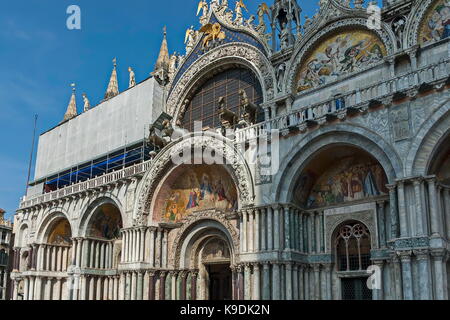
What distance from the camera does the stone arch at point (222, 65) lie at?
2138 centimetres

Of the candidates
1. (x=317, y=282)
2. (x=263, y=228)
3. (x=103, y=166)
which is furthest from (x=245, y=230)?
(x=103, y=166)

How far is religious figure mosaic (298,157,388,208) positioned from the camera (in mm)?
16391

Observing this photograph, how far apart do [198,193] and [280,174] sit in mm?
5609

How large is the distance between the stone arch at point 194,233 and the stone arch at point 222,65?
5654 millimetres

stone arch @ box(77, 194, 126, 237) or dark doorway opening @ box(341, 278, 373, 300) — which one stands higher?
stone arch @ box(77, 194, 126, 237)

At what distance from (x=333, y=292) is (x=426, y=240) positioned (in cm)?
468

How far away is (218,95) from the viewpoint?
24.6 metres

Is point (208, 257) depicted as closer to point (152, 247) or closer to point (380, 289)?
point (152, 247)

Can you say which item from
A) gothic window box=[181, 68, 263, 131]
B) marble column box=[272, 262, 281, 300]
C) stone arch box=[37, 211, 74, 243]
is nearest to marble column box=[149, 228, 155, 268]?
gothic window box=[181, 68, 263, 131]

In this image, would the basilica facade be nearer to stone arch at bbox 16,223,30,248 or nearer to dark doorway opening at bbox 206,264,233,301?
dark doorway opening at bbox 206,264,233,301

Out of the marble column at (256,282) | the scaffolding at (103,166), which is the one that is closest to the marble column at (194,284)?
the marble column at (256,282)

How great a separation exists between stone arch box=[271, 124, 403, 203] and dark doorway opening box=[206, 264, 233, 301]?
5425 mm

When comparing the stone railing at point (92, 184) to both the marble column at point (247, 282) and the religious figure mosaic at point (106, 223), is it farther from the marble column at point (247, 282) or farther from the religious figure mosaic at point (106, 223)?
the marble column at point (247, 282)
